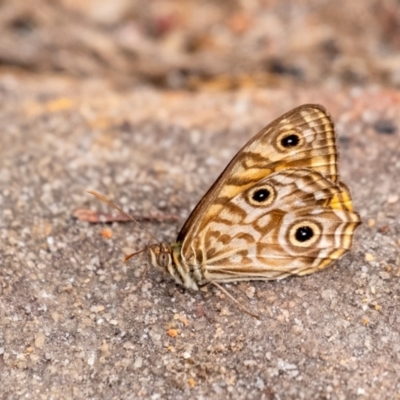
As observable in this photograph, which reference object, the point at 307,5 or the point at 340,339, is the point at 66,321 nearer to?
the point at 340,339

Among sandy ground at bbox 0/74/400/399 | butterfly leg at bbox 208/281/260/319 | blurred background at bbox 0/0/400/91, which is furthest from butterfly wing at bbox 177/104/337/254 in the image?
blurred background at bbox 0/0/400/91

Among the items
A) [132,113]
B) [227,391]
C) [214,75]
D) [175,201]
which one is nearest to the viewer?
[227,391]

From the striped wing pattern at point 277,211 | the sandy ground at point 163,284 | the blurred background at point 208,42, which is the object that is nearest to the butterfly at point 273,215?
the striped wing pattern at point 277,211

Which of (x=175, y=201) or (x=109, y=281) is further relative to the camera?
(x=175, y=201)

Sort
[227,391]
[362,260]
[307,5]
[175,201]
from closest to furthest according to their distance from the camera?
1. [227,391]
2. [362,260]
3. [175,201]
4. [307,5]

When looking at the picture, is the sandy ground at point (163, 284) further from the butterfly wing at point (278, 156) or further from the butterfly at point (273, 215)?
the butterfly wing at point (278, 156)

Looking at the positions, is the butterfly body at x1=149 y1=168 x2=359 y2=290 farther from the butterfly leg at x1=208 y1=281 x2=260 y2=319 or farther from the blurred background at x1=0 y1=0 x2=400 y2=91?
the blurred background at x1=0 y1=0 x2=400 y2=91

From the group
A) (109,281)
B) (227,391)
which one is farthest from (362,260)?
(109,281)

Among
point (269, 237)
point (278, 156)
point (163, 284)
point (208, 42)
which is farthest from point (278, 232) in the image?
point (208, 42)
